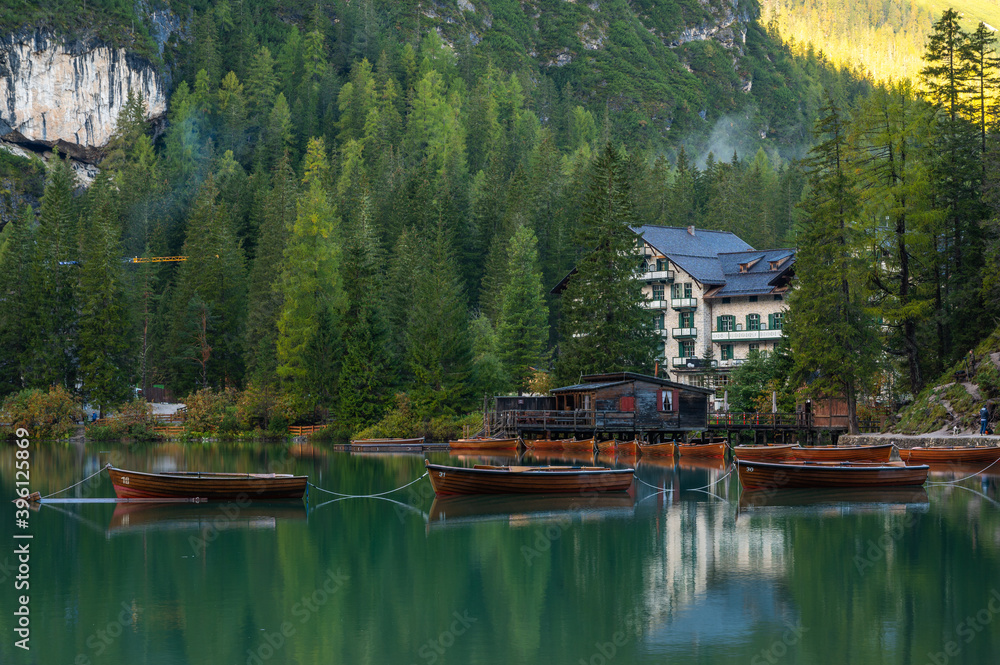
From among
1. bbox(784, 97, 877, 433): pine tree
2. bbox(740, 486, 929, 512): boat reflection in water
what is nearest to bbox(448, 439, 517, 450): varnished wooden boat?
bbox(784, 97, 877, 433): pine tree

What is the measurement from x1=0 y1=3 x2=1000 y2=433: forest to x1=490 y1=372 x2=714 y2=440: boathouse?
6.79 metres

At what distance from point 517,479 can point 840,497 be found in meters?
11.9

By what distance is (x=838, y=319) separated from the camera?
6003 cm

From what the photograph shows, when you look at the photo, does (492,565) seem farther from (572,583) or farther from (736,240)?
(736,240)

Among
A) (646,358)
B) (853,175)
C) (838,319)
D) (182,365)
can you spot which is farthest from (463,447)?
(182,365)

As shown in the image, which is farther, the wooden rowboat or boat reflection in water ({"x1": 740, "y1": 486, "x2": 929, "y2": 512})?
the wooden rowboat

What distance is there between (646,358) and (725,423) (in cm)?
982

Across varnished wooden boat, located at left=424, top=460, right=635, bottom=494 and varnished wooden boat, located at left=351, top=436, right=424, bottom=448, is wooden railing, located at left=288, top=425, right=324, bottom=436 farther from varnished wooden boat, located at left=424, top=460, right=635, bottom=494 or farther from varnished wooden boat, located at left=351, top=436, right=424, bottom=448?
varnished wooden boat, located at left=424, top=460, right=635, bottom=494

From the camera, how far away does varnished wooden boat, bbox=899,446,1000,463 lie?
47.3 m

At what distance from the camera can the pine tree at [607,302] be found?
7312cm

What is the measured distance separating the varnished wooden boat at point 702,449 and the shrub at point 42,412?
4801 centimetres

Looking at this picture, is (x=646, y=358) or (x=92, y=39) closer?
(x=646, y=358)

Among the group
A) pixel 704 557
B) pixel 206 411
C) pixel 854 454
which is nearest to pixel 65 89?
pixel 206 411

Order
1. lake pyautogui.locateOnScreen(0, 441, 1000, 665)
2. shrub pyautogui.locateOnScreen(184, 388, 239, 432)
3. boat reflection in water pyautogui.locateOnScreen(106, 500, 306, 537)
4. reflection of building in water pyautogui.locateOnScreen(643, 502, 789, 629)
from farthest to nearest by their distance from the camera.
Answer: shrub pyautogui.locateOnScreen(184, 388, 239, 432) < boat reflection in water pyautogui.locateOnScreen(106, 500, 306, 537) < reflection of building in water pyautogui.locateOnScreen(643, 502, 789, 629) < lake pyautogui.locateOnScreen(0, 441, 1000, 665)
